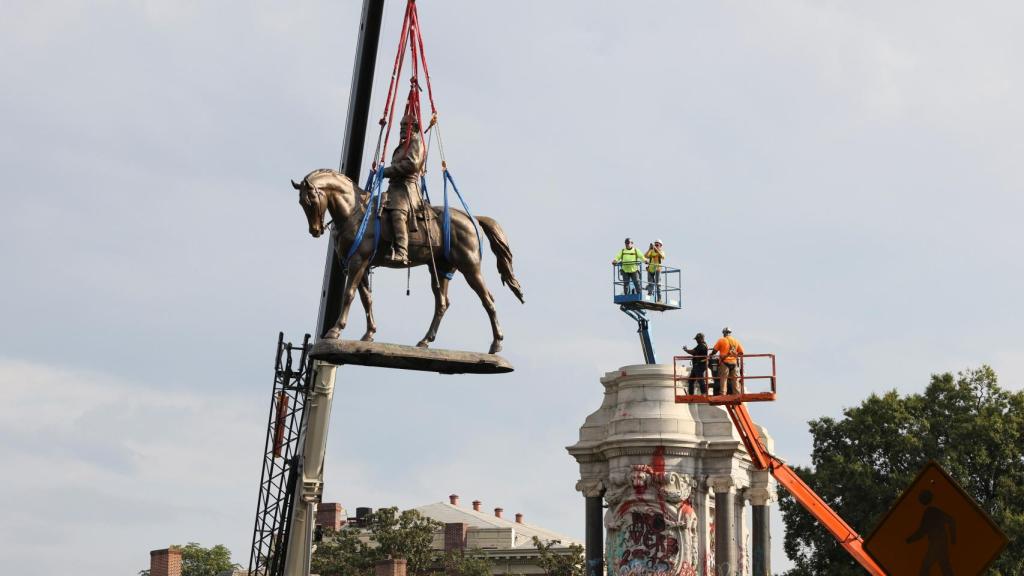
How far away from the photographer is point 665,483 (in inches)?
1788

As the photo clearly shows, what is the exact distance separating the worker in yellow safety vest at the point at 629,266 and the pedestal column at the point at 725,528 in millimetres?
7591

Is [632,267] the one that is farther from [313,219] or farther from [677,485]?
[313,219]

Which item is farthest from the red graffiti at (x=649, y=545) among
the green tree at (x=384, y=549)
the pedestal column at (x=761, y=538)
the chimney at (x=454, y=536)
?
the chimney at (x=454, y=536)

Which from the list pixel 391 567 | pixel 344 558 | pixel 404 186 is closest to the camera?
pixel 404 186

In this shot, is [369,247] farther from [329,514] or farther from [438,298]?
[329,514]

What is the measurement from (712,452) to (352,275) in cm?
2845

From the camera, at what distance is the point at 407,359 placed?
18.8 m

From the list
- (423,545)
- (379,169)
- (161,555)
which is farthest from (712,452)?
(423,545)

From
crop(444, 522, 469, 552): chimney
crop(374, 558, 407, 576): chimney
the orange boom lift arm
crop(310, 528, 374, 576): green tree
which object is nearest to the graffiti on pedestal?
the orange boom lift arm

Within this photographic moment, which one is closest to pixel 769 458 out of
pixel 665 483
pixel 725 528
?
pixel 725 528

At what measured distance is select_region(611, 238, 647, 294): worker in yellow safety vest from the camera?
51406 millimetres

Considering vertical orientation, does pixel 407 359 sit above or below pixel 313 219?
below

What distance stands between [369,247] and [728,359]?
25821mm

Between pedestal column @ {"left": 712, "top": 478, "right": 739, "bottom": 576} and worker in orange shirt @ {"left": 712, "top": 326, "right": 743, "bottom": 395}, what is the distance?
10.5 ft
